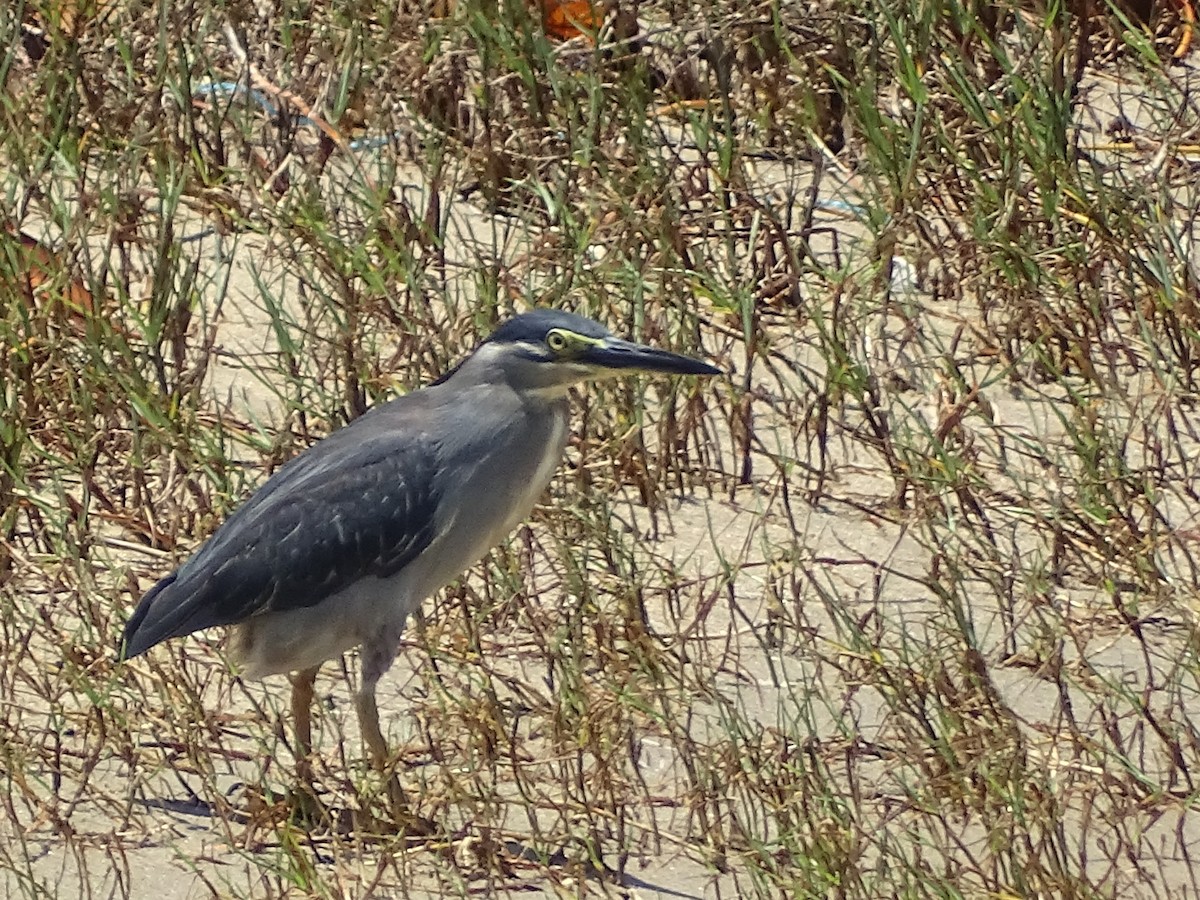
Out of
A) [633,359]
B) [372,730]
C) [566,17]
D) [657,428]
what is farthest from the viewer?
[566,17]

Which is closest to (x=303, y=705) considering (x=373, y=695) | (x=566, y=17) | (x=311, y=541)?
(x=373, y=695)

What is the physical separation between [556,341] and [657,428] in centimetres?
86

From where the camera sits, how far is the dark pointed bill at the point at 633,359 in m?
4.04

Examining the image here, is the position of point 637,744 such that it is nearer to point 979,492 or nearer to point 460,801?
point 460,801

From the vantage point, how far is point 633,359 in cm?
404

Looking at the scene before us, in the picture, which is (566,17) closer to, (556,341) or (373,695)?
(556,341)

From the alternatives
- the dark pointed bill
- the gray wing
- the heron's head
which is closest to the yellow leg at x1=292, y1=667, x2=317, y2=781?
the gray wing

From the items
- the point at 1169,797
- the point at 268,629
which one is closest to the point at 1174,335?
the point at 1169,797

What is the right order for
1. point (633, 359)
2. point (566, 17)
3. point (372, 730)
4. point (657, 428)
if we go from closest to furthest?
point (372, 730) < point (633, 359) < point (657, 428) < point (566, 17)

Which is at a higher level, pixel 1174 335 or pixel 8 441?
pixel 1174 335

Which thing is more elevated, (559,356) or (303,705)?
(559,356)

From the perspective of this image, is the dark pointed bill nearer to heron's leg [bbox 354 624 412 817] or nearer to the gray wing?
the gray wing

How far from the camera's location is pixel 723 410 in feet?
16.4

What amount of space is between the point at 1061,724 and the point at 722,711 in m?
0.56
